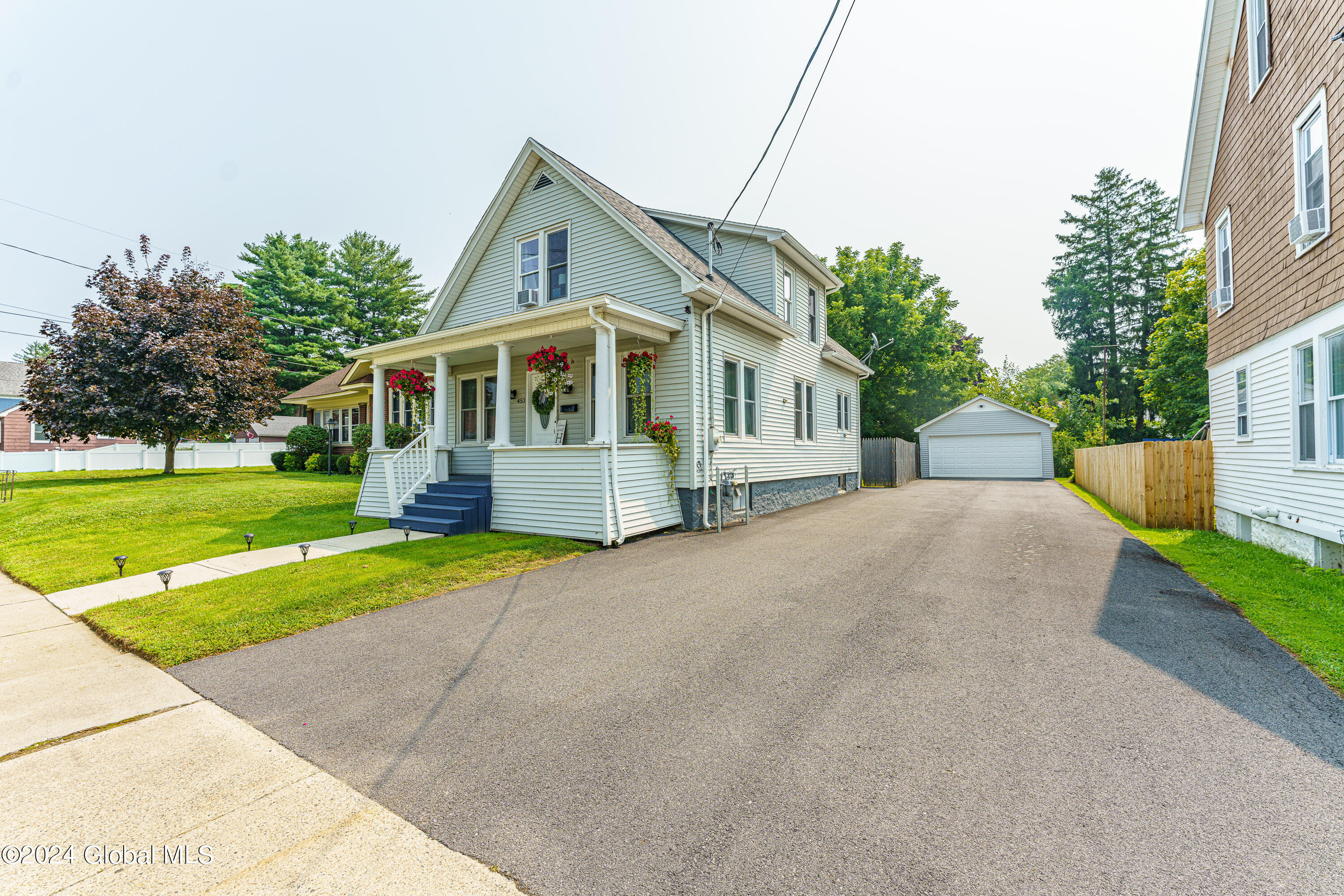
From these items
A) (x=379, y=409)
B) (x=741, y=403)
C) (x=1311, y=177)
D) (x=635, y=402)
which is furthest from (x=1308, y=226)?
(x=379, y=409)

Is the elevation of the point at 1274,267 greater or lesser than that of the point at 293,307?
lesser

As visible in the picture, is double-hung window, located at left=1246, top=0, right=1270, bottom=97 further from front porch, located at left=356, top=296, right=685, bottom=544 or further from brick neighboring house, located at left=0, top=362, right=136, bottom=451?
brick neighboring house, located at left=0, top=362, right=136, bottom=451

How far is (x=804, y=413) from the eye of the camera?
15.6m

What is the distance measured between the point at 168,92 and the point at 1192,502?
1032 inches

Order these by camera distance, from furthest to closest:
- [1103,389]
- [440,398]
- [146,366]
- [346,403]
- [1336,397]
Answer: [1103,389] < [346,403] < [146,366] < [440,398] < [1336,397]

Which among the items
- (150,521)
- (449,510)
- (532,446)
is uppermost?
(532,446)

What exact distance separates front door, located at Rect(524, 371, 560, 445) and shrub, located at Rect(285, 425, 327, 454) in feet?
53.0

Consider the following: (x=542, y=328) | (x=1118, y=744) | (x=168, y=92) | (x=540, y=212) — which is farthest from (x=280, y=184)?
(x=1118, y=744)

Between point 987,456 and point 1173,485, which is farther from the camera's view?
point 987,456

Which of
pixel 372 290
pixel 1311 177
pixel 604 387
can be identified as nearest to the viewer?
pixel 1311 177

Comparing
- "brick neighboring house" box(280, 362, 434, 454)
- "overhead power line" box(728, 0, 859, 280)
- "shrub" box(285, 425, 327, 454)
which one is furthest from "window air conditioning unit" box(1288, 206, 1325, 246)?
"shrub" box(285, 425, 327, 454)

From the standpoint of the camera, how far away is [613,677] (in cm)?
389

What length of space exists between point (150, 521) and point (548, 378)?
8.44 metres

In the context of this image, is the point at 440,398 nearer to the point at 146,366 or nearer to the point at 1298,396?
the point at 1298,396
